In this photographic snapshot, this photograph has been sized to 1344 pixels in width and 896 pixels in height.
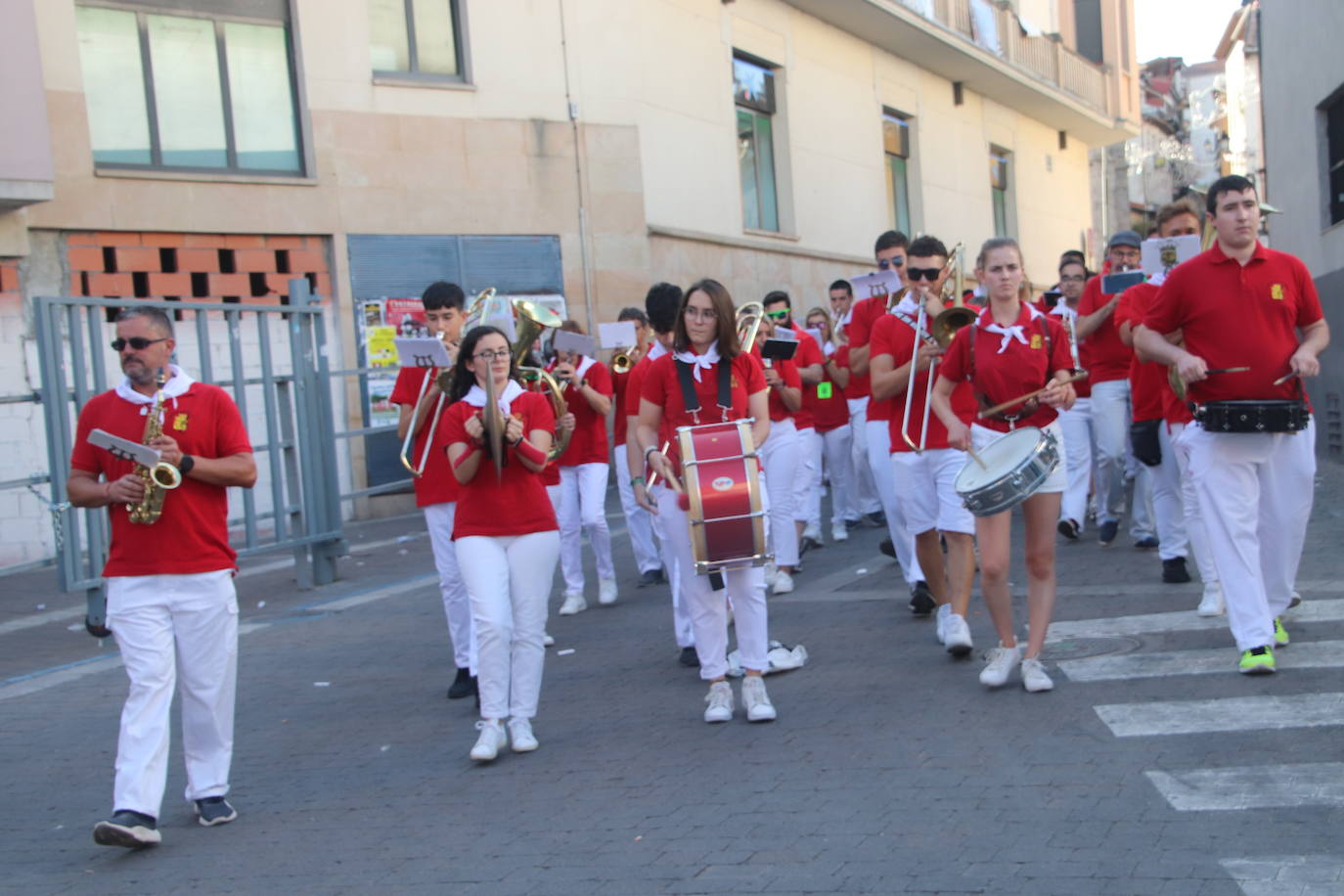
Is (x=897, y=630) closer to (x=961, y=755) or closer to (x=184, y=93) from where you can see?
(x=961, y=755)

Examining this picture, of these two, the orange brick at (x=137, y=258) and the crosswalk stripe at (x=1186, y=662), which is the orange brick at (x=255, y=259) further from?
the crosswalk stripe at (x=1186, y=662)

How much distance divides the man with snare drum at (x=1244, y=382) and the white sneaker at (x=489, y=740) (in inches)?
128

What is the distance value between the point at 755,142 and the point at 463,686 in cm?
1628

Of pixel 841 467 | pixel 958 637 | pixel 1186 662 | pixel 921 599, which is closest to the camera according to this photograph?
pixel 1186 662

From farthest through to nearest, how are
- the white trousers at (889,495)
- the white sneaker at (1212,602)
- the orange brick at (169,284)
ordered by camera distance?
the orange brick at (169,284) → the white trousers at (889,495) → the white sneaker at (1212,602)

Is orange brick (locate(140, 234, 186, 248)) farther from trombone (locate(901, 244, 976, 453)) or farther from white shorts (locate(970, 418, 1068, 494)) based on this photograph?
white shorts (locate(970, 418, 1068, 494))

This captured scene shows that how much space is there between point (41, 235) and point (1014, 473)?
1184cm

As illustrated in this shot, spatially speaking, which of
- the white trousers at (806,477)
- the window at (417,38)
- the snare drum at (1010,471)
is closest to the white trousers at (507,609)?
the snare drum at (1010,471)

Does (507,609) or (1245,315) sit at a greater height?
(1245,315)

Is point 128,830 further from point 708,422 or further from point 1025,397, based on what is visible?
point 1025,397

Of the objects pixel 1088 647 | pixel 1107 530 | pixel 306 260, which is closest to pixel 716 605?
pixel 1088 647

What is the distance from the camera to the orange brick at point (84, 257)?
1497cm

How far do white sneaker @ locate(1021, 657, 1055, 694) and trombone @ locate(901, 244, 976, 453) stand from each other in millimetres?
1312

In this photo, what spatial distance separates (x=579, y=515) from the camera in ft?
33.1
